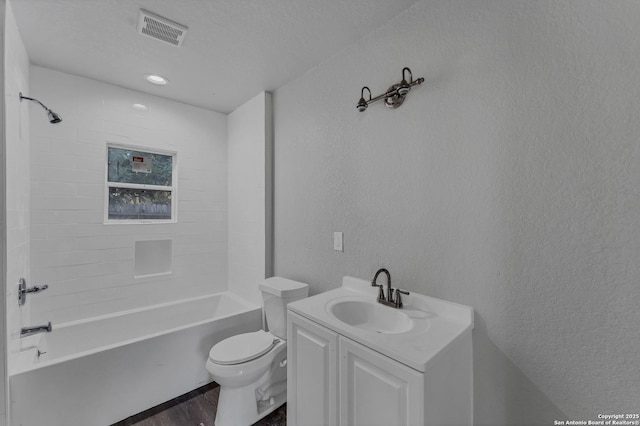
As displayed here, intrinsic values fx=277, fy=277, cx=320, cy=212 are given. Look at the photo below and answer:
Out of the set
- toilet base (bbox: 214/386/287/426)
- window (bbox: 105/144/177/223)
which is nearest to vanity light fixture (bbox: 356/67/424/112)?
toilet base (bbox: 214/386/287/426)

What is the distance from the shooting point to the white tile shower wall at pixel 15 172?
57.6 inches

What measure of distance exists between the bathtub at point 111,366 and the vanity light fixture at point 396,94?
1.99m

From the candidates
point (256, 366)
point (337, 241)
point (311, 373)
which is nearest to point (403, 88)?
point (337, 241)

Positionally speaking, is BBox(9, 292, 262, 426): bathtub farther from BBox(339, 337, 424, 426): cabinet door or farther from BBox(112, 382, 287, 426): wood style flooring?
BBox(339, 337, 424, 426): cabinet door

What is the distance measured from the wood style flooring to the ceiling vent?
8.34ft

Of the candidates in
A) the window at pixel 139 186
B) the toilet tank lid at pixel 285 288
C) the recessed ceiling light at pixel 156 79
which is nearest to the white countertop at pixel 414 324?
the toilet tank lid at pixel 285 288

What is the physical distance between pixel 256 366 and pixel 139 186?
6.64 ft

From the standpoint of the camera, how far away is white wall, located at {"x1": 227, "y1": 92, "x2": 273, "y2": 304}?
2.56m

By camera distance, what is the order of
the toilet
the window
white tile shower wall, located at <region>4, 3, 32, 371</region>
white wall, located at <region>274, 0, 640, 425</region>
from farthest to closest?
1. the window
2. the toilet
3. white tile shower wall, located at <region>4, 3, 32, 371</region>
4. white wall, located at <region>274, 0, 640, 425</region>

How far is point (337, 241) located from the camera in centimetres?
198

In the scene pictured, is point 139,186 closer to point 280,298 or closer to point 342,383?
point 280,298

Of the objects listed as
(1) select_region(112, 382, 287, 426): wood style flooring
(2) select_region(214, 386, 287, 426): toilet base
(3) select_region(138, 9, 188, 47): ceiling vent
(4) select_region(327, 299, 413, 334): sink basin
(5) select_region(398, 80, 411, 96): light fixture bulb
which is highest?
(3) select_region(138, 9, 188, 47): ceiling vent

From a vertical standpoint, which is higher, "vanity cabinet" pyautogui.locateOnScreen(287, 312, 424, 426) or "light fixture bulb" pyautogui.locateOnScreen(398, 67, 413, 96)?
"light fixture bulb" pyautogui.locateOnScreen(398, 67, 413, 96)

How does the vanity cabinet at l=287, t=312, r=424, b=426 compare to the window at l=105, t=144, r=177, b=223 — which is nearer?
the vanity cabinet at l=287, t=312, r=424, b=426
